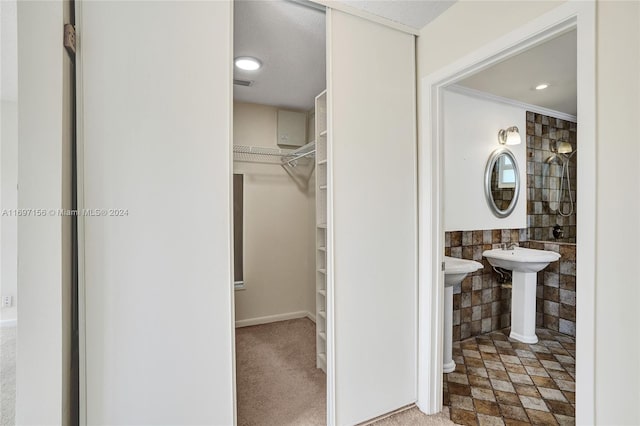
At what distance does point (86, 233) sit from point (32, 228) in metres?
0.17

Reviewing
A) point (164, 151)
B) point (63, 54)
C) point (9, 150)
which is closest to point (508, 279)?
point (164, 151)

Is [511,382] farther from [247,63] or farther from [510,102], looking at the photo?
[247,63]

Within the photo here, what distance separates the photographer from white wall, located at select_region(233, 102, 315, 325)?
11.6 ft

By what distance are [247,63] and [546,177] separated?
3508 millimetres

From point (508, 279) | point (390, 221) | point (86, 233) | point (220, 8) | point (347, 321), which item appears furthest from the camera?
point (508, 279)

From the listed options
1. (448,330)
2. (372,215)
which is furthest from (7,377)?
(448,330)

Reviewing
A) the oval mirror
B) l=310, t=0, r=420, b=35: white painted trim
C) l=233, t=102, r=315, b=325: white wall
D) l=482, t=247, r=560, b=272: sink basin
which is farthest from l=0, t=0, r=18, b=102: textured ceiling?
l=482, t=247, r=560, b=272: sink basin

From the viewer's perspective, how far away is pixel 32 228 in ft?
3.99

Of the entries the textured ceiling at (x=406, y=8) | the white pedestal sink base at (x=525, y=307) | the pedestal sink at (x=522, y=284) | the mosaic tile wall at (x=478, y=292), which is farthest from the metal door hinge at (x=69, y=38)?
the white pedestal sink base at (x=525, y=307)

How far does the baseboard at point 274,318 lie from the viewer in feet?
11.5

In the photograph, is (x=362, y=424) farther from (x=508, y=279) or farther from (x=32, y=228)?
(x=508, y=279)

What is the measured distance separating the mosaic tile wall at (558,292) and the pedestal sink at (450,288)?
4.68 ft

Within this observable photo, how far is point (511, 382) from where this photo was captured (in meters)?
2.29
